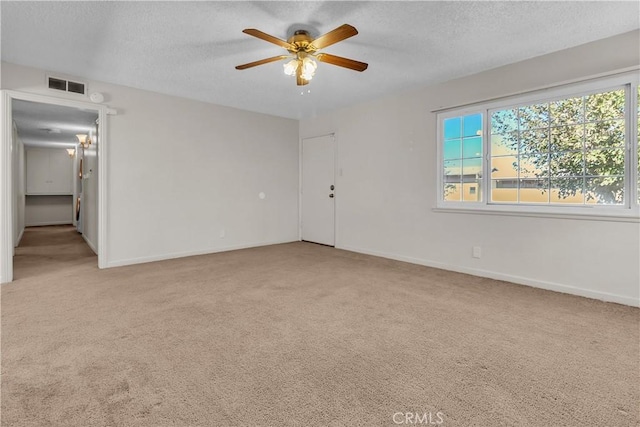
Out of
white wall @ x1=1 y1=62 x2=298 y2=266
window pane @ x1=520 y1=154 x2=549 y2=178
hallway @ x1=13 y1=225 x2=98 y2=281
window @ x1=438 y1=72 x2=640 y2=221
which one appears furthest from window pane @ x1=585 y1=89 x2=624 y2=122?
hallway @ x1=13 y1=225 x2=98 y2=281

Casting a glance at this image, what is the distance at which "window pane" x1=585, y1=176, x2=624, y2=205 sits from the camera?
2.89 m

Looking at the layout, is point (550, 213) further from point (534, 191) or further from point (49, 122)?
point (49, 122)

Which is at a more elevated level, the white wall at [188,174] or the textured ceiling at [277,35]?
the textured ceiling at [277,35]

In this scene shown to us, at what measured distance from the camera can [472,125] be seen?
3842mm

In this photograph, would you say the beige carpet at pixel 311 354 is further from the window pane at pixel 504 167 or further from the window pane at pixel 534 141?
the window pane at pixel 534 141

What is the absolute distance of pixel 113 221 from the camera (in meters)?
4.14

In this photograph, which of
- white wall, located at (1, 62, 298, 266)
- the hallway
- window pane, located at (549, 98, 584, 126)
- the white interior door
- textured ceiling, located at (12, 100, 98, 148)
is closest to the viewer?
window pane, located at (549, 98, 584, 126)

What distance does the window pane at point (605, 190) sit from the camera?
2.89 meters

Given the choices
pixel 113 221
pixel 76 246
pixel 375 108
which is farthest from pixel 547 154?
pixel 76 246

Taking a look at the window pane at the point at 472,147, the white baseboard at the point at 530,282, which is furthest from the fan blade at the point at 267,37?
the white baseboard at the point at 530,282

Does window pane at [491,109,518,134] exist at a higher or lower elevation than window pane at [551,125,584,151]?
higher

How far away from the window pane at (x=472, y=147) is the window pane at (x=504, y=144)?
0.15 metres

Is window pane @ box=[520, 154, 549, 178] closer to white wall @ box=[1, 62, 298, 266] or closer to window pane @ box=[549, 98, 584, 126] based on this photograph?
window pane @ box=[549, 98, 584, 126]

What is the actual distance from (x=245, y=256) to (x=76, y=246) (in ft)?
11.0
